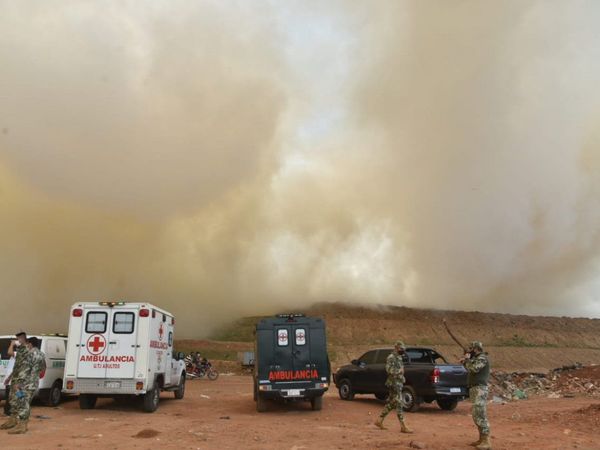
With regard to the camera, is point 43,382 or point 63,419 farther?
point 43,382

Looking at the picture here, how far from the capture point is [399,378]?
1117cm

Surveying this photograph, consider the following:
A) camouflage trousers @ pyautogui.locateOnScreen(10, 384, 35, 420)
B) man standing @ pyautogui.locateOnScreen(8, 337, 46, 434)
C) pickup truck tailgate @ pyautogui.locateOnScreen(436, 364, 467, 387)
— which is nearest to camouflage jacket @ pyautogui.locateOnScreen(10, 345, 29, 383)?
man standing @ pyautogui.locateOnScreen(8, 337, 46, 434)

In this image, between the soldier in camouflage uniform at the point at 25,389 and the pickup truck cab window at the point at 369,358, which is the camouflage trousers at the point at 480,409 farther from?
the soldier in camouflage uniform at the point at 25,389

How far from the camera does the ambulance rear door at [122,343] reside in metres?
13.5

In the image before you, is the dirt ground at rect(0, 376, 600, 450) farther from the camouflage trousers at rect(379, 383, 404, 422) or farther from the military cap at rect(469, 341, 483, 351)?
the military cap at rect(469, 341, 483, 351)

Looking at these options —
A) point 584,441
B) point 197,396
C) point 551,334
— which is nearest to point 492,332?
point 551,334

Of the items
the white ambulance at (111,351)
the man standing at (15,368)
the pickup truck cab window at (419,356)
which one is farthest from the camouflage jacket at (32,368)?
the pickup truck cab window at (419,356)

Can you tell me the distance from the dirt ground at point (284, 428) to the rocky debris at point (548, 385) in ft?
20.1

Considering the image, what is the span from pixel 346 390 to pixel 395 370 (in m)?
7.52

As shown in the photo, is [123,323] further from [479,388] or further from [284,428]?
[479,388]

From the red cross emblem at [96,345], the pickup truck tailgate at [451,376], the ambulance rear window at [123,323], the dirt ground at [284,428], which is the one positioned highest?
the ambulance rear window at [123,323]

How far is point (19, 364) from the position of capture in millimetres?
10641

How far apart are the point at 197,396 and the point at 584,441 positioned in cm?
1482

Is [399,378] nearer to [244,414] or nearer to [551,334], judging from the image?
[244,414]
